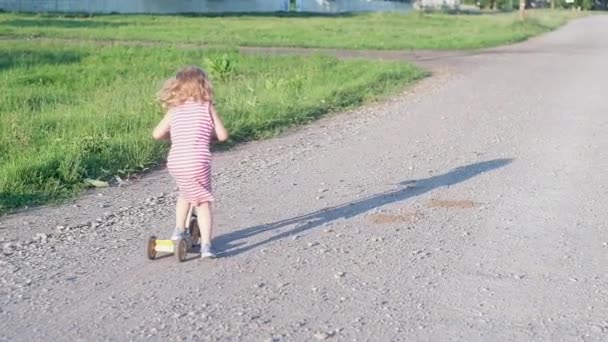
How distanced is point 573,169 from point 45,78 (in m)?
12.5

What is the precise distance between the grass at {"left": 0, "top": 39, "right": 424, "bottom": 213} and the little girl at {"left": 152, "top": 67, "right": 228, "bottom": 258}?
7.29 feet

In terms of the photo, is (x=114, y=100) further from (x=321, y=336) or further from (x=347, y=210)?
(x=321, y=336)

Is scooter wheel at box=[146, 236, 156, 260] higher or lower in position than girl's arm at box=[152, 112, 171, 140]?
lower

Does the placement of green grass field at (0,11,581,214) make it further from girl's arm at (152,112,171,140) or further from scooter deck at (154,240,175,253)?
scooter deck at (154,240,175,253)

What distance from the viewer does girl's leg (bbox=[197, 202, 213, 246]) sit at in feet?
23.0

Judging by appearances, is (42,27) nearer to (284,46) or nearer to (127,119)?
(284,46)

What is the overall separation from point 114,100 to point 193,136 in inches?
350

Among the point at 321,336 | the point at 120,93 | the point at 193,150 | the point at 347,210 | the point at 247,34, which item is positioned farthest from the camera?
the point at 247,34

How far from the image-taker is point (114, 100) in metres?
15.6

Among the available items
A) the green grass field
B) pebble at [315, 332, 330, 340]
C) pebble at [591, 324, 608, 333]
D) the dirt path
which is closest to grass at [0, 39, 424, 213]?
Result: the green grass field

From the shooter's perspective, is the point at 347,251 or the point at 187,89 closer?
the point at 187,89

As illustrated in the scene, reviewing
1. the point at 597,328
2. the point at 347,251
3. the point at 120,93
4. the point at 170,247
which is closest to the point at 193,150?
the point at 170,247

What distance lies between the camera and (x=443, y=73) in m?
25.0

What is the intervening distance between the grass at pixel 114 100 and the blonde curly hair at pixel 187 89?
2.29 metres
